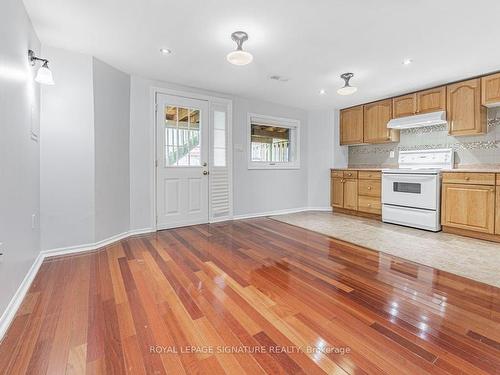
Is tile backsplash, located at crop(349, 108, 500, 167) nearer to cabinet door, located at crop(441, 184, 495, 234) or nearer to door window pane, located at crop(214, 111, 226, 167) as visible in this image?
cabinet door, located at crop(441, 184, 495, 234)

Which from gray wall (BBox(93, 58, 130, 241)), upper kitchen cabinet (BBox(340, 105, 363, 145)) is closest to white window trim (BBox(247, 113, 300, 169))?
upper kitchen cabinet (BBox(340, 105, 363, 145))

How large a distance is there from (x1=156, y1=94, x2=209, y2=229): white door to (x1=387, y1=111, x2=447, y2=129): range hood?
3.15 meters

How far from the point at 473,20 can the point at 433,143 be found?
2.42 meters

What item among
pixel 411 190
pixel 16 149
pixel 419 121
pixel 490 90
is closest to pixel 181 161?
pixel 16 149

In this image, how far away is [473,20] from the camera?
2180 millimetres

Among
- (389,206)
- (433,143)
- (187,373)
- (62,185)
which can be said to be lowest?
(187,373)

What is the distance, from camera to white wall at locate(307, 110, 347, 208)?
536 centimetres

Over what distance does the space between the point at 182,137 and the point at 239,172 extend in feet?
3.87

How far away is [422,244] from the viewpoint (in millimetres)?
3090

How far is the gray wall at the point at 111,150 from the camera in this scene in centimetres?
296

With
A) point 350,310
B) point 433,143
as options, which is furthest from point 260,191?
point 350,310

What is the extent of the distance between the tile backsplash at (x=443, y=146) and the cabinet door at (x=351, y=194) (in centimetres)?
67

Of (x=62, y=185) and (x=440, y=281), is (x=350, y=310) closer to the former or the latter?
(x=440, y=281)

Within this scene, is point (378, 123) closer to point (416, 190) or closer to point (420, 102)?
point (420, 102)
